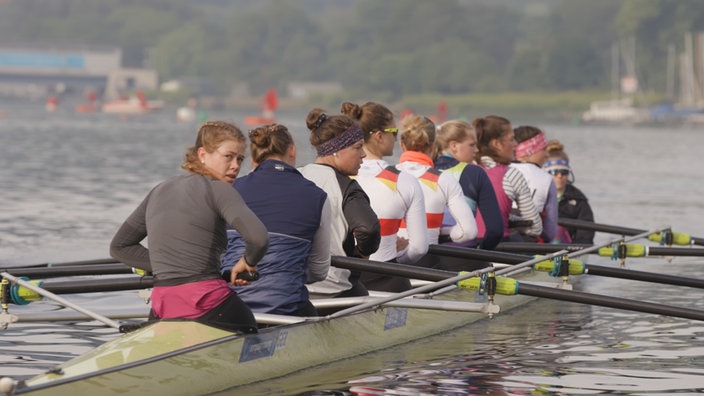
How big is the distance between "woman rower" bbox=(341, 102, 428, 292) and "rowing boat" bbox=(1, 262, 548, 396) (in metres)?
0.41

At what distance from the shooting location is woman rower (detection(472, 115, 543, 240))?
1416 centimetres

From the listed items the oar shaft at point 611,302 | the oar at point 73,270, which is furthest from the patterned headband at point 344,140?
the oar at point 73,270

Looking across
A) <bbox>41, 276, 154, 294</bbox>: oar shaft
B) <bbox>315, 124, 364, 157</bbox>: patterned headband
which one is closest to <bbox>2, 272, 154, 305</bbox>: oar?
<bbox>41, 276, 154, 294</bbox>: oar shaft

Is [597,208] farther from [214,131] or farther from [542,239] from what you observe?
[214,131]

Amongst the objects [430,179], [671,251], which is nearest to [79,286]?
[430,179]

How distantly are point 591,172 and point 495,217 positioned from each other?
111ft

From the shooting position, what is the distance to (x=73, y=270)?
11.7 metres

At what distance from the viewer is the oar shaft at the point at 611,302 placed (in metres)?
11.1

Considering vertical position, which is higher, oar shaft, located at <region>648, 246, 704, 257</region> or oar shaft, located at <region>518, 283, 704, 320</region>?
oar shaft, located at <region>648, 246, 704, 257</region>

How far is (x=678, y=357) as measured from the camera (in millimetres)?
12008

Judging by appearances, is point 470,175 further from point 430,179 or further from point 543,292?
point 543,292

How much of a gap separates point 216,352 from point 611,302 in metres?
3.32

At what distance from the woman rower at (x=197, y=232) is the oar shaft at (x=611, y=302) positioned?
9.20ft

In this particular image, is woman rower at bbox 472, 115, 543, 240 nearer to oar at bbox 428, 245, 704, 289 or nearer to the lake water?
the lake water
